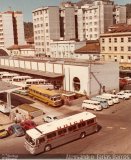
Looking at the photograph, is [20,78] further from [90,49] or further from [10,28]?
[10,28]

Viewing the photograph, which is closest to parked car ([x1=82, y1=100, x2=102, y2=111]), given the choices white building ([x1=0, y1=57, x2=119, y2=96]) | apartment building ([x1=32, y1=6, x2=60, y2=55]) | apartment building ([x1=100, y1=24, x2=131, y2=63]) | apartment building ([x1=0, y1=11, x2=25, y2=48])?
white building ([x1=0, y1=57, x2=119, y2=96])

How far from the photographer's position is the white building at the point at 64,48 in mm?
91688

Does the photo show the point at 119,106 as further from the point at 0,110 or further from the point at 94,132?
the point at 0,110

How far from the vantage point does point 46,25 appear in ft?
351

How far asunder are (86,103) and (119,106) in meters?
5.53

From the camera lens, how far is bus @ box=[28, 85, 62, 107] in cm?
4825

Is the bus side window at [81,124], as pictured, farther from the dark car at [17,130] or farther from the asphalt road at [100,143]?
the dark car at [17,130]

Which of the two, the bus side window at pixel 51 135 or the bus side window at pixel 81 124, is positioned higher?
the bus side window at pixel 81 124

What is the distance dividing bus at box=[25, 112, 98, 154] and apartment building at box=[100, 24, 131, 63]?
43661 millimetres

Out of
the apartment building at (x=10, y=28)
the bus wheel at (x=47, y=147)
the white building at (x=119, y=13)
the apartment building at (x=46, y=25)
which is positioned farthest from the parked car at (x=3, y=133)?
the apartment building at (x=10, y=28)

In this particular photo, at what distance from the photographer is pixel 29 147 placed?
1214 inches

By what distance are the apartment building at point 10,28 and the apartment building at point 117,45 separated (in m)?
62.8

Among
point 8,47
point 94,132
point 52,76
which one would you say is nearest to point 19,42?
point 8,47

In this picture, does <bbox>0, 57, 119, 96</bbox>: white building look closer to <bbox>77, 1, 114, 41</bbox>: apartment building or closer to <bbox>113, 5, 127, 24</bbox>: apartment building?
<bbox>77, 1, 114, 41</bbox>: apartment building
